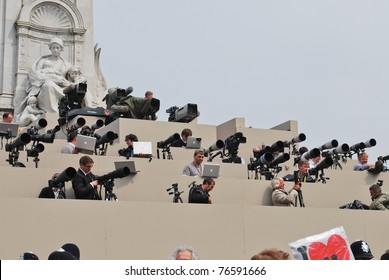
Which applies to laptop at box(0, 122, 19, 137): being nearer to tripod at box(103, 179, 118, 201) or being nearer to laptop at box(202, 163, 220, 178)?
laptop at box(202, 163, 220, 178)

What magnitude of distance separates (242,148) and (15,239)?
1042 centimetres

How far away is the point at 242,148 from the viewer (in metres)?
20.8

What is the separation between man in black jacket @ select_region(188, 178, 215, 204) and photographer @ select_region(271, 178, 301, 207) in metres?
1.19

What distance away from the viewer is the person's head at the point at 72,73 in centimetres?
2622

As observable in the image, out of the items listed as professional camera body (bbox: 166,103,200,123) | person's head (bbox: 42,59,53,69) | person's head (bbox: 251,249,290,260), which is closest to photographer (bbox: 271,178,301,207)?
professional camera body (bbox: 166,103,200,123)

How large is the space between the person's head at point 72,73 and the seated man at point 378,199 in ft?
46.3

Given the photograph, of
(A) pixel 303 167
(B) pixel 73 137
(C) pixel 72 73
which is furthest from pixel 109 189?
(C) pixel 72 73

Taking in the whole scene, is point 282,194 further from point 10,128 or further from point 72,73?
point 72,73

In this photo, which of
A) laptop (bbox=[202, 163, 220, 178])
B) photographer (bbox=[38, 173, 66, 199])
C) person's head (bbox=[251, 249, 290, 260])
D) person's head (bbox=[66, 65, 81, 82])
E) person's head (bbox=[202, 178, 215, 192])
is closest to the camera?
person's head (bbox=[251, 249, 290, 260])

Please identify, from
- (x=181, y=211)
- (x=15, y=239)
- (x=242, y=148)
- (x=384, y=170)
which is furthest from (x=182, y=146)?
(x=15, y=239)

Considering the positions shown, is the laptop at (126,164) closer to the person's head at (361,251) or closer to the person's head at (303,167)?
the person's head at (303,167)

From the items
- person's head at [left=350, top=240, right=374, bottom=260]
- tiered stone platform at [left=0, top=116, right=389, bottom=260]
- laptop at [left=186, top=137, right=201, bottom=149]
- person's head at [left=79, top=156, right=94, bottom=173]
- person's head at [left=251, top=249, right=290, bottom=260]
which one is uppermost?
laptop at [left=186, top=137, right=201, bottom=149]

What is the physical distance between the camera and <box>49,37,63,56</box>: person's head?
26406mm

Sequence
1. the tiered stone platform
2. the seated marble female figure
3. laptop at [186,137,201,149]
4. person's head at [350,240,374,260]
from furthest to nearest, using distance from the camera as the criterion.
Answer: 1. the seated marble female figure
2. laptop at [186,137,201,149]
3. the tiered stone platform
4. person's head at [350,240,374,260]
